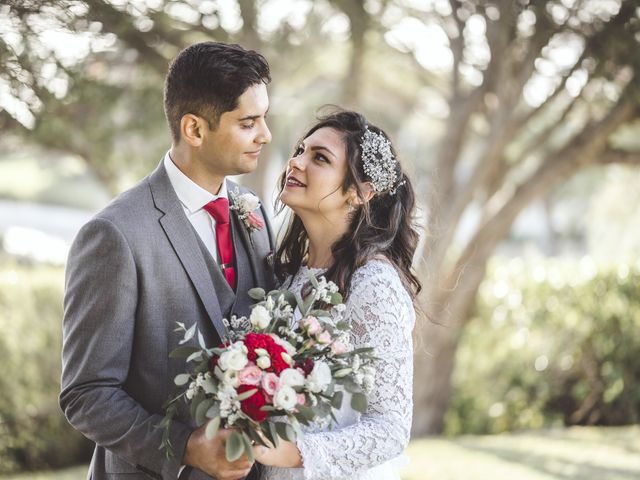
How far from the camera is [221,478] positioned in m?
2.29

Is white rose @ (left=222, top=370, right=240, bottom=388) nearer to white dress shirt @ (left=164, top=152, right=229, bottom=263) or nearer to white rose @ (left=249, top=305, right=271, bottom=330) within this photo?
white rose @ (left=249, top=305, right=271, bottom=330)

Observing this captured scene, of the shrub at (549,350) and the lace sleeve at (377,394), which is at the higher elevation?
the lace sleeve at (377,394)

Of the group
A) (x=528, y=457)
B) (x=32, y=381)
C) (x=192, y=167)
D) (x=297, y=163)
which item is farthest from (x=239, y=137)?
(x=32, y=381)

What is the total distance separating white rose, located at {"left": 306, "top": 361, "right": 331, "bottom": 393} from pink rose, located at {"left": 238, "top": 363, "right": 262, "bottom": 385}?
140 millimetres

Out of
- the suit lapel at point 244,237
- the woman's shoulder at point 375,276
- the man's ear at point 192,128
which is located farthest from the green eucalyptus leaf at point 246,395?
the man's ear at point 192,128

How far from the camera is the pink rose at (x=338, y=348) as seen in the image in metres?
2.24

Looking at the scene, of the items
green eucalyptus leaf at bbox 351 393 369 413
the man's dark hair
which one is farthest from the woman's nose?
green eucalyptus leaf at bbox 351 393 369 413

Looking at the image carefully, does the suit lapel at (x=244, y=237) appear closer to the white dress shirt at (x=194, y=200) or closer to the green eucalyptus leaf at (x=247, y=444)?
the white dress shirt at (x=194, y=200)

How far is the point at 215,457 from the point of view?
2.27 m

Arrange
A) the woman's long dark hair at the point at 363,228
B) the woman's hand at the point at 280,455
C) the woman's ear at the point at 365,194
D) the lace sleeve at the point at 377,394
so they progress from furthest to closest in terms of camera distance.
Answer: the woman's ear at the point at 365,194 < the woman's long dark hair at the point at 363,228 < the lace sleeve at the point at 377,394 < the woman's hand at the point at 280,455

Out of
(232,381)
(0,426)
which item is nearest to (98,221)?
(232,381)

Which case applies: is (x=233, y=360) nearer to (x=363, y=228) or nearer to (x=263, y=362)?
(x=263, y=362)

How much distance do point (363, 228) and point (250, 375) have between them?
1093 millimetres

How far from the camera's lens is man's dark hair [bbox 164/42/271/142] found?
104 inches
